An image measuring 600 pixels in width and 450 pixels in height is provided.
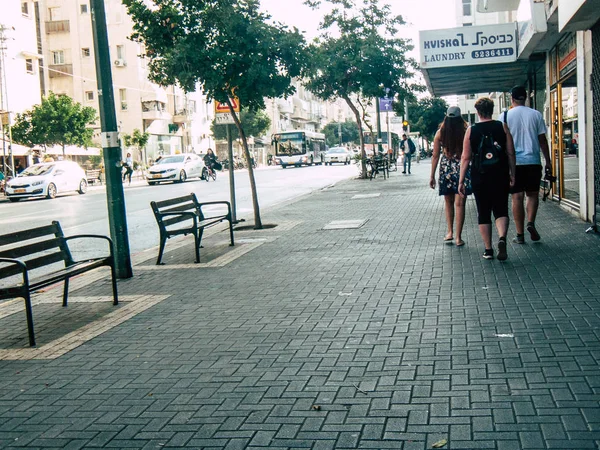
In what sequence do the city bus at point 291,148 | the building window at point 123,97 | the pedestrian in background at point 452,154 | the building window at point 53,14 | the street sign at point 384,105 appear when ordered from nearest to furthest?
the pedestrian in background at point 452,154 → the street sign at point 384,105 → the city bus at point 291,148 → the building window at point 53,14 → the building window at point 123,97

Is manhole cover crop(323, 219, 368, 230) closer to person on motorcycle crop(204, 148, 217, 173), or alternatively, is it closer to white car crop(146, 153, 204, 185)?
white car crop(146, 153, 204, 185)

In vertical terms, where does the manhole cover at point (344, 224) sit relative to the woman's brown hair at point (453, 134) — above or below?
below

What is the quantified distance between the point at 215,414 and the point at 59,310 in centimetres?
382

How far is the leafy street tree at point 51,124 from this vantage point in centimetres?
4341

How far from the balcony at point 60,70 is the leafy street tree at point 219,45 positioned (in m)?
55.1

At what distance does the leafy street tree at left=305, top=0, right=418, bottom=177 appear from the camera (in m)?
29.7

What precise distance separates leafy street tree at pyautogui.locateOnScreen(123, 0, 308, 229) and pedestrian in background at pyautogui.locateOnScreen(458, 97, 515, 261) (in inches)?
203

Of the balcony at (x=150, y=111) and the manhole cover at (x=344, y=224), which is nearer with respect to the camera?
the manhole cover at (x=344, y=224)

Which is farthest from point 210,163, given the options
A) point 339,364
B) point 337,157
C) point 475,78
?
point 339,364

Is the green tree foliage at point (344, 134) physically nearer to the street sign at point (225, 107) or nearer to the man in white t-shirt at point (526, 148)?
the street sign at point (225, 107)

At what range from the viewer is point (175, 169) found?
39594 mm

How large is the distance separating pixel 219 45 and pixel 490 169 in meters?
6.14

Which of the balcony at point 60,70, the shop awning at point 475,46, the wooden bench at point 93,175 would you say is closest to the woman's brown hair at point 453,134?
the shop awning at point 475,46

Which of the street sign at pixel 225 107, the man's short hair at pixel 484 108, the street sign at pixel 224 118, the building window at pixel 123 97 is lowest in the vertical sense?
the man's short hair at pixel 484 108
